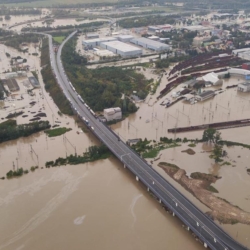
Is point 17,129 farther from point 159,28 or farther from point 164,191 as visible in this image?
point 159,28

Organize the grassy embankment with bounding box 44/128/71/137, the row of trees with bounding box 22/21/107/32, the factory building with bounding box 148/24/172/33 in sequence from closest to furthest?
the grassy embankment with bounding box 44/128/71/137 < the factory building with bounding box 148/24/172/33 < the row of trees with bounding box 22/21/107/32

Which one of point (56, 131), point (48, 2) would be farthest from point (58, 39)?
point (48, 2)

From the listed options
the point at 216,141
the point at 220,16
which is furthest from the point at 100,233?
the point at 220,16

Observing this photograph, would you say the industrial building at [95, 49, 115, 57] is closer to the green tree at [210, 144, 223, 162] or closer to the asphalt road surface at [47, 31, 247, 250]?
the asphalt road surface at [47, 31, 247, 250]

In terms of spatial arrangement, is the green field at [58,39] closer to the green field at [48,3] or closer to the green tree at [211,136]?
the green tree at [211,136]

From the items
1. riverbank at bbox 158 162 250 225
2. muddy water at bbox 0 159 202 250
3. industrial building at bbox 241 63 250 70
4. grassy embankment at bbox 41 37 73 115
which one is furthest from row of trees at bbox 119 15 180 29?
muddy water at bbox 0 159 202 250

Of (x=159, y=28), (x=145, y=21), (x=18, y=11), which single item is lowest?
(x=159, y=28)

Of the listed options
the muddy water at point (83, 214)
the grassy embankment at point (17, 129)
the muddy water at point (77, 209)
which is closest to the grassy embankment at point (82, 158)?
→ the muddy water at point (77, 209)
